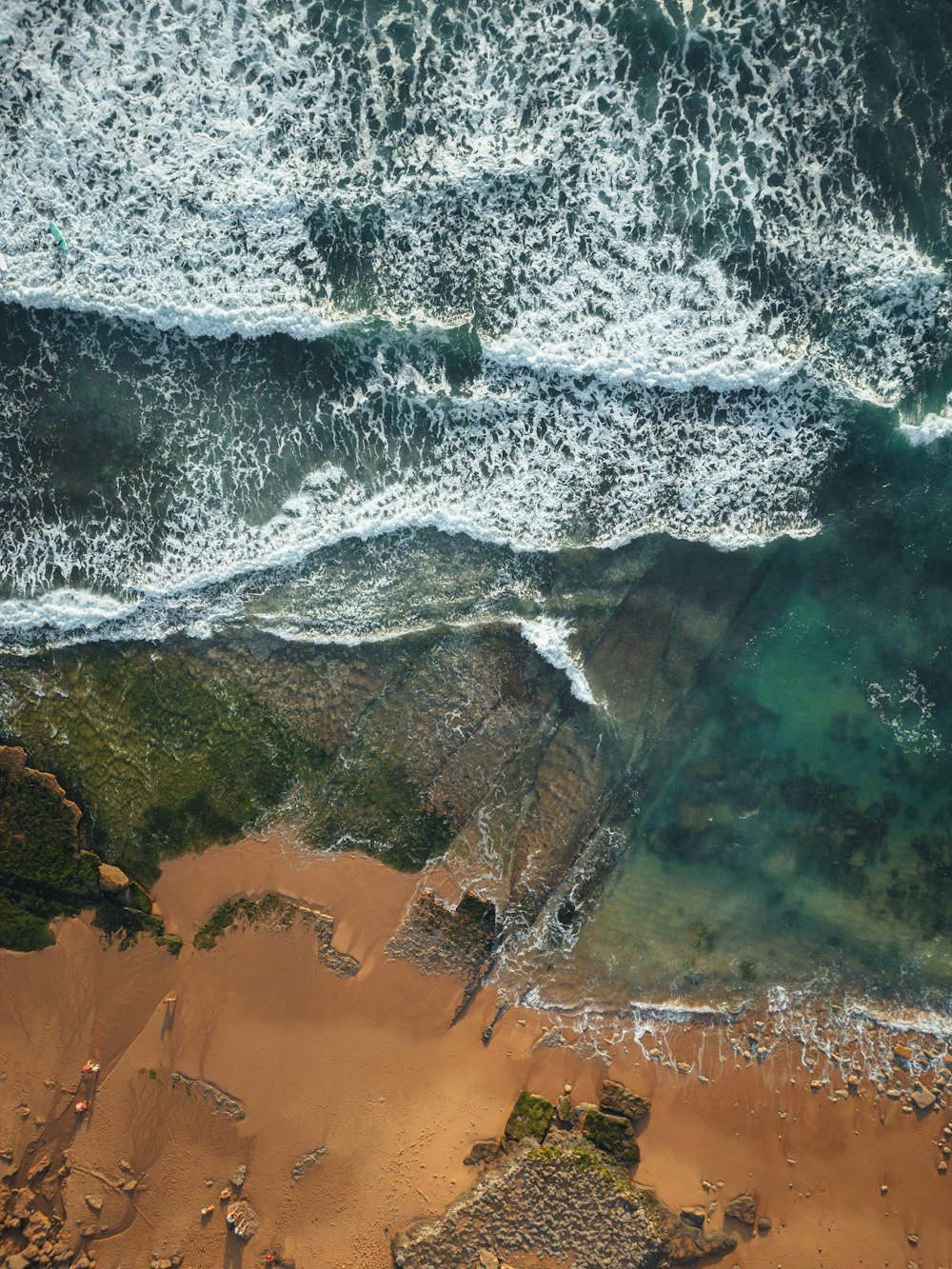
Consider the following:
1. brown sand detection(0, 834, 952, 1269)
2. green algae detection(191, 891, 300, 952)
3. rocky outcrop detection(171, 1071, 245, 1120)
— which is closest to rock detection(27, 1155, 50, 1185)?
brown sand detection(0, 834, 952, 1269)

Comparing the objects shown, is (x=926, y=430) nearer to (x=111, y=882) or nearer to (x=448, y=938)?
(x=448, y=938)

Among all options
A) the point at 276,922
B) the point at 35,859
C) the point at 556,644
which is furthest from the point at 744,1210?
the point at 35,859

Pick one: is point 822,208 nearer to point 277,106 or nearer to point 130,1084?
point 277,106

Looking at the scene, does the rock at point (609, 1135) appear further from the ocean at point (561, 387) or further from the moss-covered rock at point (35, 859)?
the moss-covered rock at point (35, 859)

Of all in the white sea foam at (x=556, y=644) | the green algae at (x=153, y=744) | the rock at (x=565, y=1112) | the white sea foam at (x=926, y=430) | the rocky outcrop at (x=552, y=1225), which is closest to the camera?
the rocky outcrop at (x=552, y=1225)

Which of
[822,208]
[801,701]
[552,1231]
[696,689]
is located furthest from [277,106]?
[552,1231]

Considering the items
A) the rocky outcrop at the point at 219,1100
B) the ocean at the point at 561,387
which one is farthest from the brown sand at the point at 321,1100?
the ocean at the point at 561,387
